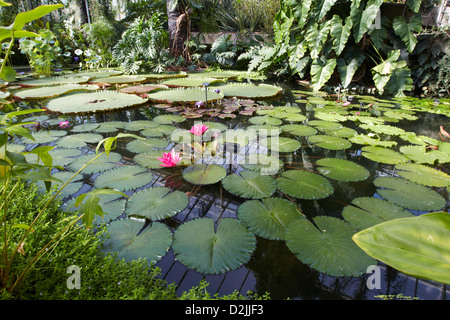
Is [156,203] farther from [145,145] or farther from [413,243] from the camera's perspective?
[413,243]

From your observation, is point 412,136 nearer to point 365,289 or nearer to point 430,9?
point 365,289

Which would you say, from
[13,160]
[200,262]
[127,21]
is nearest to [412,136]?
[200,262]

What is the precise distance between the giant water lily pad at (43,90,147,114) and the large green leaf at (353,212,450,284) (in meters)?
2.64

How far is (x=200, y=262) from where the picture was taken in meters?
0.86

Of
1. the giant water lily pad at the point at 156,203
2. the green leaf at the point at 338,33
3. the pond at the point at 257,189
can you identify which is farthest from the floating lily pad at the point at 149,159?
the green leaf at the point at 338,33

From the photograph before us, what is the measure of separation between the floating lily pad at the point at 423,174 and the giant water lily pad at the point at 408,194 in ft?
0.23

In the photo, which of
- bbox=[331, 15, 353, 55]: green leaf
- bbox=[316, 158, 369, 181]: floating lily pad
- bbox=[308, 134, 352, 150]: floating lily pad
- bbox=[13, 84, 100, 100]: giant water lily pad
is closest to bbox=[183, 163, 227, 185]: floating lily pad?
bbox=[316, 158, 369, 181]: floating lily pad

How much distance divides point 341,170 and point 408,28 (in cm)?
381

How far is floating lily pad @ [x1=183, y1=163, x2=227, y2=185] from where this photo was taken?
135 cm

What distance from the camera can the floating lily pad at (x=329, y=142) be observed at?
1.83 m

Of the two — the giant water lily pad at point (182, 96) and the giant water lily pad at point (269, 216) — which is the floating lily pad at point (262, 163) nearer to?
the giant water lily pad at point (269, 216)

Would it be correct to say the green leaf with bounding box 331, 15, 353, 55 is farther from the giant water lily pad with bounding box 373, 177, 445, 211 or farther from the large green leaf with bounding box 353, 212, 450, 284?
the large green leaf with bounding box 353, 212, 450, 284

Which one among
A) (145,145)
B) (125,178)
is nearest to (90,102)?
(145,145)

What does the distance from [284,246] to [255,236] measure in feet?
0.41
